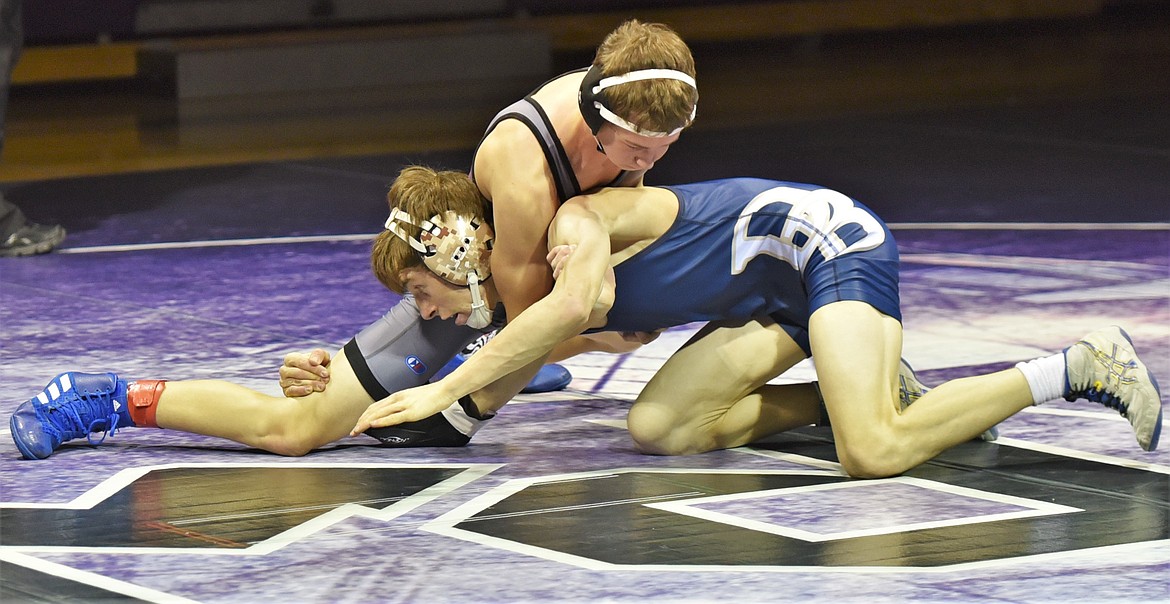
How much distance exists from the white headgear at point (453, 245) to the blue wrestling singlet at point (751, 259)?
12.4 inches

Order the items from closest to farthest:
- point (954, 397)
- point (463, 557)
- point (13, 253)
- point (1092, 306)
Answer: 1. point (463, 557)
2. point (954, 397)
3. point (1092, 306)
4. point (13, 253)

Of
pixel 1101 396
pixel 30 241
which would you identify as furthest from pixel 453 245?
pixel 30 241

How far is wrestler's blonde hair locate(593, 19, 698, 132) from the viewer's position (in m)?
3.29

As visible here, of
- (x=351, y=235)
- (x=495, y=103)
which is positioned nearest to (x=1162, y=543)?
(x=351, y=235)

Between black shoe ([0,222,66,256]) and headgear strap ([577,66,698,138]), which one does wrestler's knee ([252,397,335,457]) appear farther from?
black shoe ([0,222,66,256])

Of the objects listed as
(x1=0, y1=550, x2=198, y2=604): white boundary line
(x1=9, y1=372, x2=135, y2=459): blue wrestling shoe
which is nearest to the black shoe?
(x1=9, y1=372, x2=135, y2=459): blue wrestling shoe

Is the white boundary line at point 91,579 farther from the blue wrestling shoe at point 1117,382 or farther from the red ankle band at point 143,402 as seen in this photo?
the blue wrestling shoe at point 1117,382

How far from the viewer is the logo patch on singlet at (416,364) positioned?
12.1 feet

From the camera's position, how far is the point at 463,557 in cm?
295

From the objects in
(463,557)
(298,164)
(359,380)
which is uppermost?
(298,164)

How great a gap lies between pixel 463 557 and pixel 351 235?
3.76m

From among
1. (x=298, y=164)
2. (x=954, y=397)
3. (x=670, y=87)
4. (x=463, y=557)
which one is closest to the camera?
(x=463, y=557)

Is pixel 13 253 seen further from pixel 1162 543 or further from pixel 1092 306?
pixel 1162 543

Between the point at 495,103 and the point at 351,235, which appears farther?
the point at 495,103
